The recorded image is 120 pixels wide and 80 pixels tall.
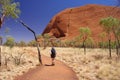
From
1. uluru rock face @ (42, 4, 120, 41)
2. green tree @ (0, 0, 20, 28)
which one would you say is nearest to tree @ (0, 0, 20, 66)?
green tree @ (0, 0, 20, 28)

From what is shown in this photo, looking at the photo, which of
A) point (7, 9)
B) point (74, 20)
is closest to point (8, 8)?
point (7, 9)

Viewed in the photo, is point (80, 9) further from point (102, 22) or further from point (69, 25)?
point (102, 22)

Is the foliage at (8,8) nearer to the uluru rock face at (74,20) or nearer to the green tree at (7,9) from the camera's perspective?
the green tree at (7,9)

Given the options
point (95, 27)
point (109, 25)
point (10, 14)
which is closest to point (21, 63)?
point (10, 14)

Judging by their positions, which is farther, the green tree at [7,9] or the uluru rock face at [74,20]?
the uluru rock face at [74,20]

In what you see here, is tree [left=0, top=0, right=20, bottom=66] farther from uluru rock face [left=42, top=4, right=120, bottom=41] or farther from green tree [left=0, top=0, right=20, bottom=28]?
uluru rock face [left=42, top=4, right=120, bottom=41]

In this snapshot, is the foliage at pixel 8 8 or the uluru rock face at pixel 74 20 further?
the uluru rock face at pixel 74 20

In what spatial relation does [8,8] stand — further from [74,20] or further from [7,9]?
[74,20]

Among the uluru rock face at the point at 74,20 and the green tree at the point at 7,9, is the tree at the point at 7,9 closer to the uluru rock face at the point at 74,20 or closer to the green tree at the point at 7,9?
the green tree at the point at 7,9

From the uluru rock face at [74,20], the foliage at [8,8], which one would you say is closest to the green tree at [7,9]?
the foliage at [8,8]

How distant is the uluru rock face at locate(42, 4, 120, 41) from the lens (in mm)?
143725

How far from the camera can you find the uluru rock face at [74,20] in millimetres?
143725

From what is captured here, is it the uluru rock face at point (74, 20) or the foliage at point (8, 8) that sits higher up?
the uluru rock face at point (74, 20)

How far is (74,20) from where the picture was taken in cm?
15325
